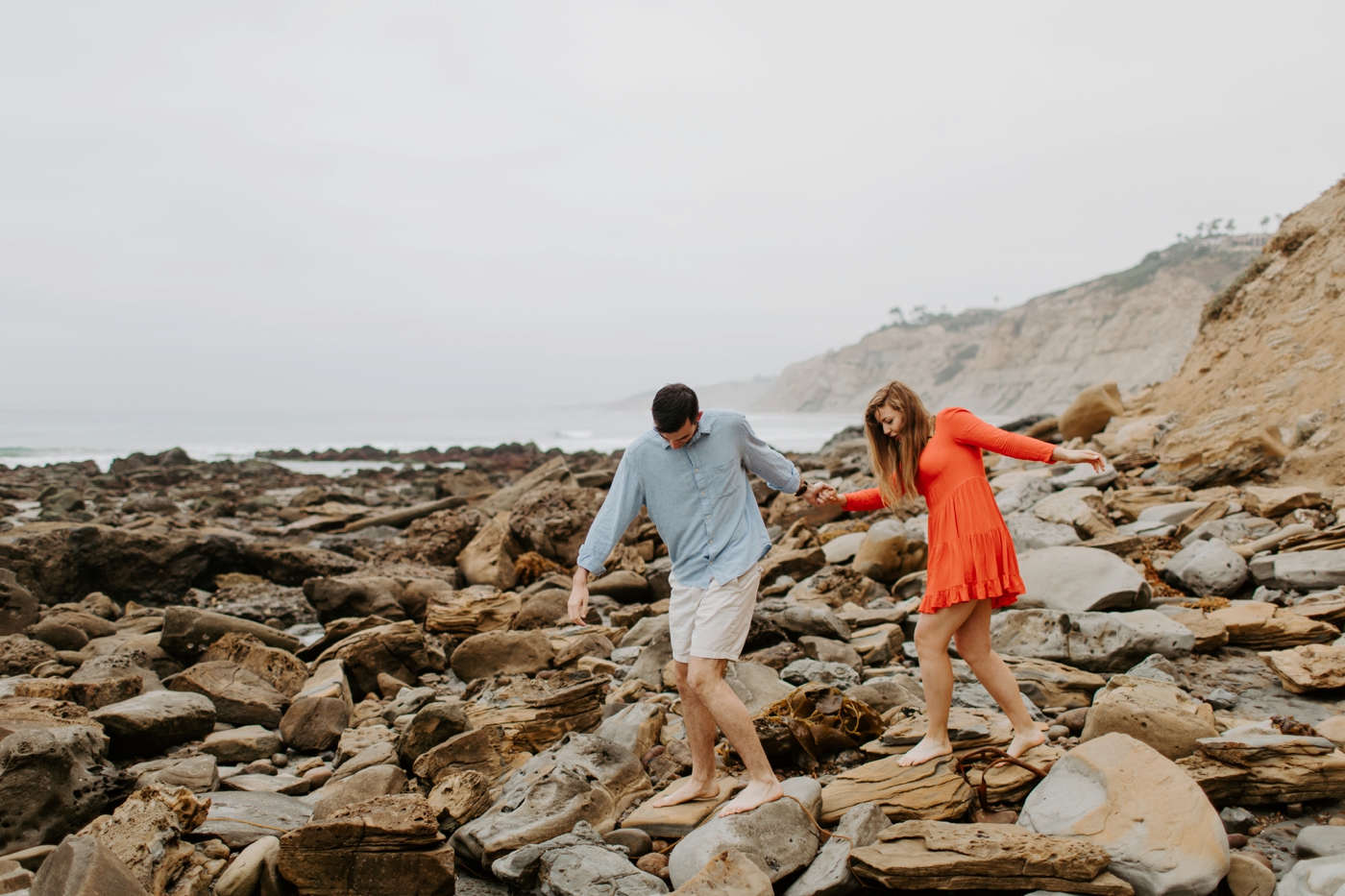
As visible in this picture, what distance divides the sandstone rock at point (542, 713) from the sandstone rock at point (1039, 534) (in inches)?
172

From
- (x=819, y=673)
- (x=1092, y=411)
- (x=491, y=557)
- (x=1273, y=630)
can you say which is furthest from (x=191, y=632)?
(x=1092, y=411)

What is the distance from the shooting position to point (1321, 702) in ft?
14.8

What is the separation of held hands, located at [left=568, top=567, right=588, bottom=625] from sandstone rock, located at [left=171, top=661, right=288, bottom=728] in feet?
9.76

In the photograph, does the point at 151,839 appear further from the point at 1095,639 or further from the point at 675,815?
the point at 1095,639

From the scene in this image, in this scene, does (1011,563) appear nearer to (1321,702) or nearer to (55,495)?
(1321,702)

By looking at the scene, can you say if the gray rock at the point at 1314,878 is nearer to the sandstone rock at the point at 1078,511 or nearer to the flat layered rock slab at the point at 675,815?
the flat layered rock slab at the point at 675,815

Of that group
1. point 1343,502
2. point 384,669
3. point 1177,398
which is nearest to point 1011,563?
point 384,669

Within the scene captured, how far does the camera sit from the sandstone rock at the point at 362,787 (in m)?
3.98

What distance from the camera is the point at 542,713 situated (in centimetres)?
488

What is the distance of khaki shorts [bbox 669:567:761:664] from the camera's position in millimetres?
3482

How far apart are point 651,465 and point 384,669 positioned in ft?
12.5

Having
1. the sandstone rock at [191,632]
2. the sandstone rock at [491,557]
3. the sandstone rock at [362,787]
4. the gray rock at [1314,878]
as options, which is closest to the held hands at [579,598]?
the sandstone rock at [362,787]

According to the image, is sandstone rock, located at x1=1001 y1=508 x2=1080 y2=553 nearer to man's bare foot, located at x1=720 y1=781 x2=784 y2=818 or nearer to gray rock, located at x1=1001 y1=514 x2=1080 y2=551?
gray rock, located at x1=1001 y1=514 x2=1080 y2=551

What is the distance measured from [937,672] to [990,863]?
961 millimetres
